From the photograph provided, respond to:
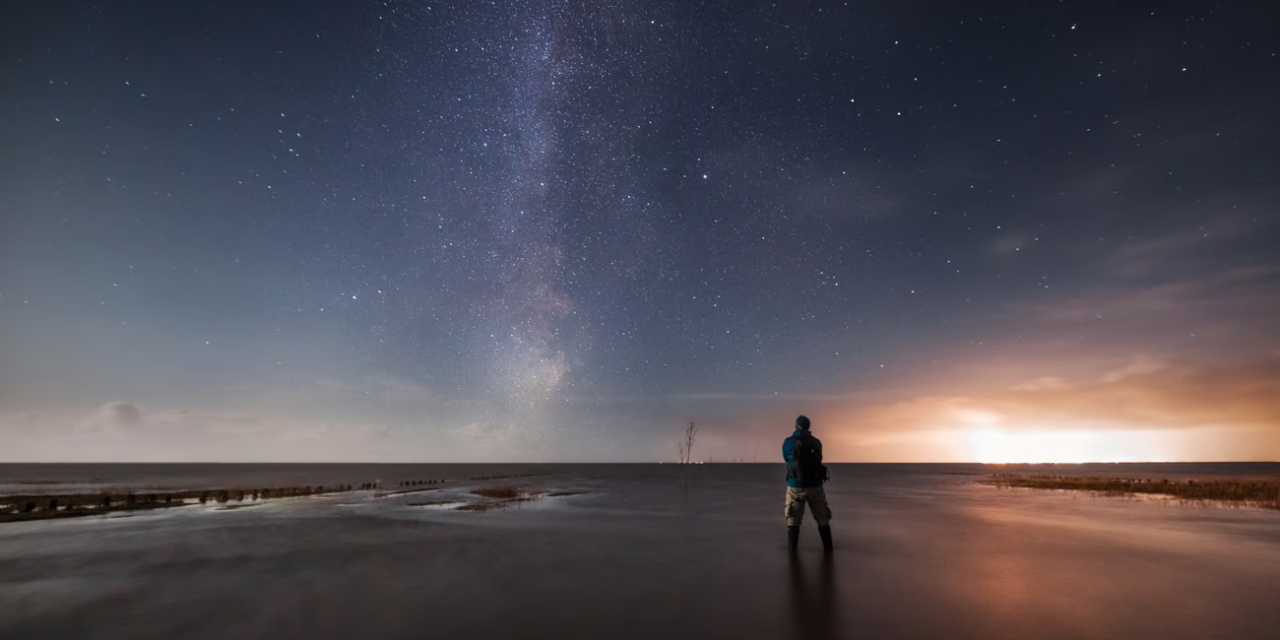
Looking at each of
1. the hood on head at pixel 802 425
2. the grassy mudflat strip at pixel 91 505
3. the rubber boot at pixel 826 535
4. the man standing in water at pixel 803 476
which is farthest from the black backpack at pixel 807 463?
the grassy mudflat strip at pixel 91 505

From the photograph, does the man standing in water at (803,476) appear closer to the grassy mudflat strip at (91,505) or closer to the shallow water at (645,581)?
the shallow water at (645,581)

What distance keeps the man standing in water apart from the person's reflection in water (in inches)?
40.1

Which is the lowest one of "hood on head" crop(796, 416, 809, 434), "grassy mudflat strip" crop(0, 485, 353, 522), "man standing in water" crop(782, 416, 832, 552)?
"grassy mudflat strip" crop(0, 485, 353, 522)

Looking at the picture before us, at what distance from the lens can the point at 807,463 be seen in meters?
13.1

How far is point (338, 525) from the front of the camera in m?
24.1

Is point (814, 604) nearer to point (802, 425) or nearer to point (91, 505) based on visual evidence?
point (802, 425)

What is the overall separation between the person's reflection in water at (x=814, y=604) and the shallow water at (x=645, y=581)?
5cm

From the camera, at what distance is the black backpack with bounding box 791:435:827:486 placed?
13.1 meters

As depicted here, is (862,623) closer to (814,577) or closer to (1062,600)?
(814,577)

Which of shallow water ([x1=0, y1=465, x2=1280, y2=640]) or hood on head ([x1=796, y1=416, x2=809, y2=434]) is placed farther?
hood on head ([x1=796, y1=416, x2=809, y2=434])

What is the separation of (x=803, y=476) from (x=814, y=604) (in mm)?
3881

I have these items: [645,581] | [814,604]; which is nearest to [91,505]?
[645,581]

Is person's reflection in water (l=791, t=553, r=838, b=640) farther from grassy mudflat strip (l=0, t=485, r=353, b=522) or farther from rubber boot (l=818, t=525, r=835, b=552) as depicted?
grassy mudflat strip (l=0, t=485, r=353, b=522)

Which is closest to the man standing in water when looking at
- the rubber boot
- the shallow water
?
the rubber boot
